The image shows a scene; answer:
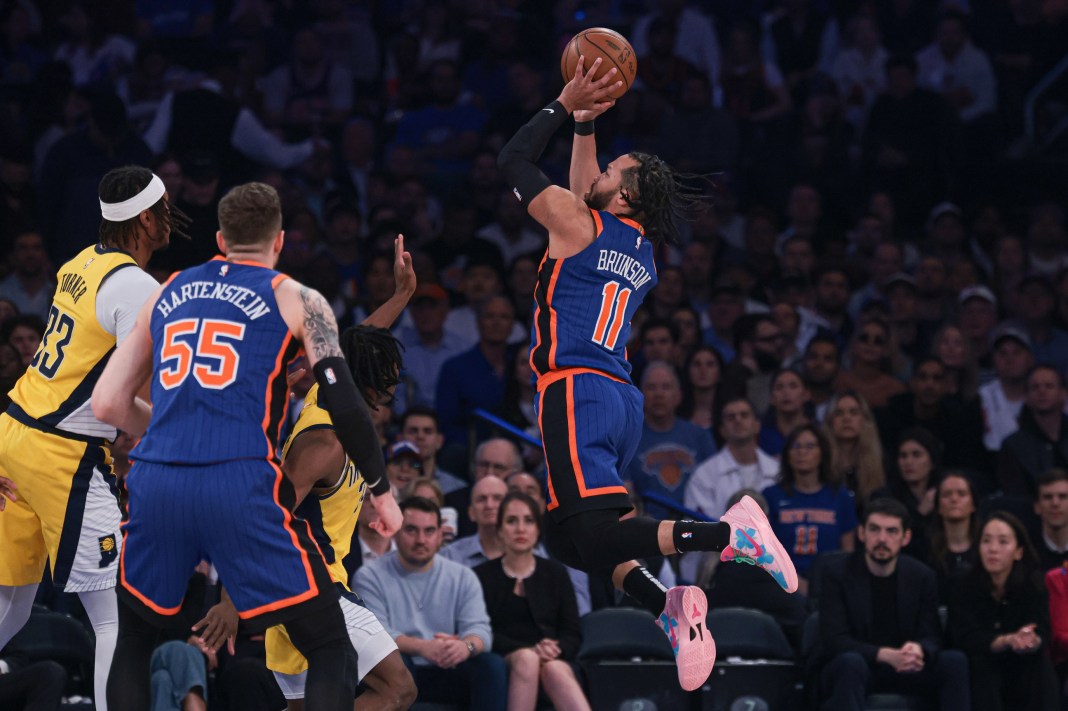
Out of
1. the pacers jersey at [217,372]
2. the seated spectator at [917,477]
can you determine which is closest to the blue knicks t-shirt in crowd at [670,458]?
the seated spectator at [917,477]

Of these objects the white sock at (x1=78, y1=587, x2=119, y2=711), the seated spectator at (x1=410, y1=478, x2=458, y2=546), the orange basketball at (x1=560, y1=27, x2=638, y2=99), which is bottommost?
the seated spectator at (x1=410, y1=478, x2=458, y2=546)

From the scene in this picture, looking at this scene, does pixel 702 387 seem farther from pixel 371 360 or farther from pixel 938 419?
pixel 371 360

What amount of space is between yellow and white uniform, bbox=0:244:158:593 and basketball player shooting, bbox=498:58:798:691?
1.75 metres

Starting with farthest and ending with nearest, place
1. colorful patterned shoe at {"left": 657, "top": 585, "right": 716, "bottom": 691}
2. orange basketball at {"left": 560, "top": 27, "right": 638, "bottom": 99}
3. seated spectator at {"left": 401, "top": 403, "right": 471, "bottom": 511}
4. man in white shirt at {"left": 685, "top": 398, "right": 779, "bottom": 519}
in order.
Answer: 1. man in white shirt at {"left": 685, "top": 398, "right": 779, "bottom": 519}
2. seated spectator at {"left": 401, "top": 403, "right": 471, "bottom": 511}
3. orange basketball at {"left": 560, "top": 27, "right": 638, "bottom": 99}
4. colorful patterned shoe at {"left": 657, "top": 585, "right": 716, "bottom": 691}

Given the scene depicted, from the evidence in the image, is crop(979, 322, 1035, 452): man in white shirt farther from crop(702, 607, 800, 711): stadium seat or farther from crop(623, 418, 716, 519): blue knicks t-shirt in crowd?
crop(702, 607, 800, 711): stadium seat

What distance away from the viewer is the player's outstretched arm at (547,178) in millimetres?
6668

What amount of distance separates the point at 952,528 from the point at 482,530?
299 centimetres

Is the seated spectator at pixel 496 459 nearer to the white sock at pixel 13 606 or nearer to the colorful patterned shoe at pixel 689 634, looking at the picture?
the colorful patterned shoe at pixel 689 634

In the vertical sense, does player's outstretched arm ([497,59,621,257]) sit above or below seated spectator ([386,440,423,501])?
above

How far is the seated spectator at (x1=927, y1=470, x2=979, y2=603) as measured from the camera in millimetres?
9898

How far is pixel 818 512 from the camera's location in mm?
10289

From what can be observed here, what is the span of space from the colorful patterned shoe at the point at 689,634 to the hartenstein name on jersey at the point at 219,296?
252 centimetres

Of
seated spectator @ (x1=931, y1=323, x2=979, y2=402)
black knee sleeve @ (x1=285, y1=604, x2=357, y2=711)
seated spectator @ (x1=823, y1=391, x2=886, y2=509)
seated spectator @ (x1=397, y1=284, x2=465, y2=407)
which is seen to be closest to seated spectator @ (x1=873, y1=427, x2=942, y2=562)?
seated spectator @ (x1=823, y1=391, x2=886, y2=509)

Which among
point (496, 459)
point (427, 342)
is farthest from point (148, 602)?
point (427, 342)
